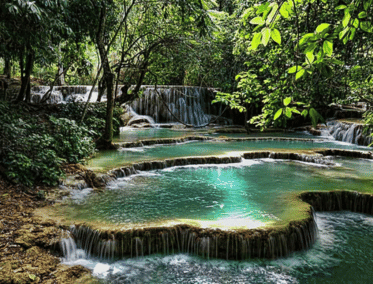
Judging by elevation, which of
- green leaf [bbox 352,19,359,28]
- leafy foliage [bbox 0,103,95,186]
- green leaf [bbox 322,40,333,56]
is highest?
green leaf [bbox 352,19,359,28]

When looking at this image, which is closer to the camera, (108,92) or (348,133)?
(108,92)

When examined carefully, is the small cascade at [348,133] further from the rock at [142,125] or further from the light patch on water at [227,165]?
the rock at [142,125]

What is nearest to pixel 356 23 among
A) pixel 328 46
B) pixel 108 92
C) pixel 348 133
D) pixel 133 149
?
pixel 328 46

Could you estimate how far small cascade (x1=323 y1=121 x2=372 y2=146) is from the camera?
50.6ft

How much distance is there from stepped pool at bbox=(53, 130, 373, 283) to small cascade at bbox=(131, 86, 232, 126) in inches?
566

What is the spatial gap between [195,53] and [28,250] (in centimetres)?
825

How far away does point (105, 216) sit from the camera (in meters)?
5.64

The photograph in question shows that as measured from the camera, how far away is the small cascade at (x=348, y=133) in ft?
50.6

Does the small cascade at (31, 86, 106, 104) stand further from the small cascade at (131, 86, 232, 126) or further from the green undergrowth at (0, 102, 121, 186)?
the green undergrowth at (0, 102, 121, 186)

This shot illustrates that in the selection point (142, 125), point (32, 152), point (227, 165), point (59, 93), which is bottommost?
point (227, 165)

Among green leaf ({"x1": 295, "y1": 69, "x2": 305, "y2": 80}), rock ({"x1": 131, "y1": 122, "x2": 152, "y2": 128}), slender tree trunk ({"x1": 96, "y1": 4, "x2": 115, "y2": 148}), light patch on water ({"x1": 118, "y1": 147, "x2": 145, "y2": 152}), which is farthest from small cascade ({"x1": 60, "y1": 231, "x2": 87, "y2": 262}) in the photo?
rock ({"x1": 131, "y1": 122, "x2": 152, "y2": 128})

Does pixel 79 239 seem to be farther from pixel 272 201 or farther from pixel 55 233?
pixel 272 201

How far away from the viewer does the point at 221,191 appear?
750 cm

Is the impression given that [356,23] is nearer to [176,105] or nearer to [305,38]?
[305,38]
